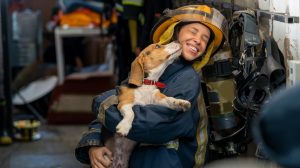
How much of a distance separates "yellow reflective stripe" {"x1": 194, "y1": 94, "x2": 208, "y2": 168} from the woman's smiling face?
22 centimetres

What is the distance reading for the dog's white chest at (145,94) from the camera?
250 centimetres

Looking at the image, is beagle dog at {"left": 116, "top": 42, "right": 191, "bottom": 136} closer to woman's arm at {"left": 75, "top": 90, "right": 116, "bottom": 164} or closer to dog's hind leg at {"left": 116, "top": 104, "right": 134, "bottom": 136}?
dog's hind leg at {"left": 116, "top": 104, "right": 134, "bottom": 136}

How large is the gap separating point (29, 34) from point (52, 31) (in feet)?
1.37

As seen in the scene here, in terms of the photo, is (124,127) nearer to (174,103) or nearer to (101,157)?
(174,103)

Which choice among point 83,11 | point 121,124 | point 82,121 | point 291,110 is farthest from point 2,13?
point 291,110

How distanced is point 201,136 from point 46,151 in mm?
2825

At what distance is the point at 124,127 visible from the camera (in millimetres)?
2391

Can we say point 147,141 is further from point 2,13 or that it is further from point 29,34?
point 29,34

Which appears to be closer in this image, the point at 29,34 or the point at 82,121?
the point at 82,121

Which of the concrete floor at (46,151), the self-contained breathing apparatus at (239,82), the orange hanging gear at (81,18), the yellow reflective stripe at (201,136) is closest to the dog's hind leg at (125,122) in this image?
the yellow reflective stripe at (201,136)

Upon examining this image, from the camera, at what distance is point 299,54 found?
2287mm

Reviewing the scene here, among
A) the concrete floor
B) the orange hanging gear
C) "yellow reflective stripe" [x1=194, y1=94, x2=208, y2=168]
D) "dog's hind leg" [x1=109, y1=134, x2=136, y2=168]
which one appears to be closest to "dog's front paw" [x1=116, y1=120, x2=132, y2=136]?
"dog's hind leg" [x1=109, y1=134, x2=136, y2=168]

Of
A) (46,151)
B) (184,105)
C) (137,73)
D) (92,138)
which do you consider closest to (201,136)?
(184,105)

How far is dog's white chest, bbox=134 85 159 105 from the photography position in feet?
8.20
